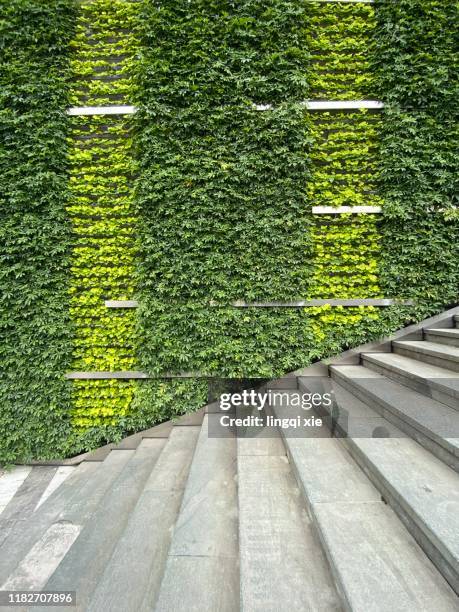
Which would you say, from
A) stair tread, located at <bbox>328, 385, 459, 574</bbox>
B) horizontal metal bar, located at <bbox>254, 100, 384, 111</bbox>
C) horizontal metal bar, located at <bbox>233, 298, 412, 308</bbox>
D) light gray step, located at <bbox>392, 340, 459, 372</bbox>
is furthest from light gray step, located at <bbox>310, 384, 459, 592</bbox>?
horizontal metal bar, located at <bbox>254, 100, 384, 111</bbox>

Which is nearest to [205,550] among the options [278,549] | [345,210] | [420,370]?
[278,549]

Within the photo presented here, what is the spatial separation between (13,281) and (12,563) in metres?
2.66

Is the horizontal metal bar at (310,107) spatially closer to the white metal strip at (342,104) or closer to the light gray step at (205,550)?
the white metal strip at (342,104)

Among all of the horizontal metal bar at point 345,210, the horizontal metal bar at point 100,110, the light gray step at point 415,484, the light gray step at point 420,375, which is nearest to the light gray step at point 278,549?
the light gray step at point 415,484

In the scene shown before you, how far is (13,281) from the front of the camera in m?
3.29

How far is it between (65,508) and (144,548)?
4.57 ft

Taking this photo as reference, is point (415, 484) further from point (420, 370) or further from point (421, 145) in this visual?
point (421, 145)

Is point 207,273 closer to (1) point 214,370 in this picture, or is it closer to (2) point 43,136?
(1) point 214,370

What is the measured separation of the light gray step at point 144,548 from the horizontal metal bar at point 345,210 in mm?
3048

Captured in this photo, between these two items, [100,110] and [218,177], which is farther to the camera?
[100,110]

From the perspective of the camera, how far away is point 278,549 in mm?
1467

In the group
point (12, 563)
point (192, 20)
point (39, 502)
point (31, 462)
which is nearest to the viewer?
point (12, 563)

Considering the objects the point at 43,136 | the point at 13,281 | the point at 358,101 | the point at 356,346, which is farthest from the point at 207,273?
the point at 358,101

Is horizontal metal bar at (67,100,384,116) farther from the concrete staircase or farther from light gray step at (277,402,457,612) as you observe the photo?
light gray step at (277,402,457,612)
